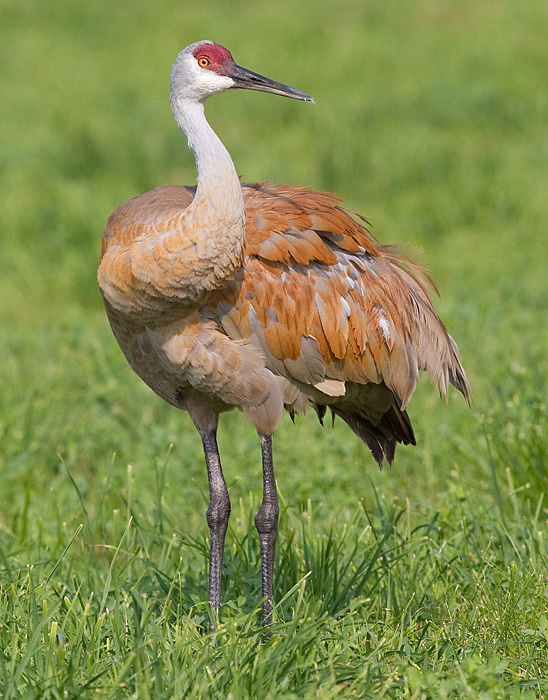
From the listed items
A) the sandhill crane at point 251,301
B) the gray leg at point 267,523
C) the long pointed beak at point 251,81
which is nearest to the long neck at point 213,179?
the sandhill crane at point 251,301

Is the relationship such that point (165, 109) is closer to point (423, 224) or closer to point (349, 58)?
point (349, 58)

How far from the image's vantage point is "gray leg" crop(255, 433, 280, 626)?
3689mm

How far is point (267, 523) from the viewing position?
380 cm

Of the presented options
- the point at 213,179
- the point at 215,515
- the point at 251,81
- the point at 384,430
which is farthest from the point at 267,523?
Result: the point at 251,81

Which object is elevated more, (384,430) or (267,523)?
(384,430)

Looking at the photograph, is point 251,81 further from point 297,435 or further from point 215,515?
point 297,435

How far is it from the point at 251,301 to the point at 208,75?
89cm

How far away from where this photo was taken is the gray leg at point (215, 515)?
3.72 metres

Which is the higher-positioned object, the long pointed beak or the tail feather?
the long pointed beak

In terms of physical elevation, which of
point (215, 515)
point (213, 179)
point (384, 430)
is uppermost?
point (213, 179)

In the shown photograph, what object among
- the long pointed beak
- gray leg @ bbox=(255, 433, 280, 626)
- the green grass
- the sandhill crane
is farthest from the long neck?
the green grass

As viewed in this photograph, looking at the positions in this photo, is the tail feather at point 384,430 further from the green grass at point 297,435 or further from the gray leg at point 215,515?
the gray leg at point 215,515

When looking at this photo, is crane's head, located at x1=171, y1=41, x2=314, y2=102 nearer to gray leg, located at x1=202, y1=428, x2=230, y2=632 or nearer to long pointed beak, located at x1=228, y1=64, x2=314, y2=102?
long pointed beak, located at x1=228, y1=64, x2=314, y2=102

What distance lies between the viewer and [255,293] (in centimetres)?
362
